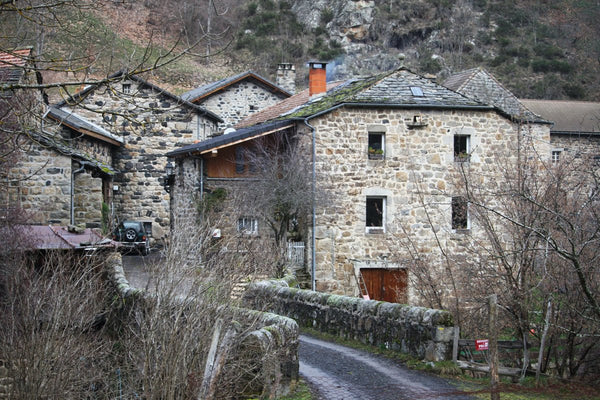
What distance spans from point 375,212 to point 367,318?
8934 millimetres

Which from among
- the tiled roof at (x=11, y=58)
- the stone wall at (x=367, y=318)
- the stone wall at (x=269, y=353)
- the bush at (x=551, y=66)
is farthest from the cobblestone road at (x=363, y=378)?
the bush at (x=551, y=66)

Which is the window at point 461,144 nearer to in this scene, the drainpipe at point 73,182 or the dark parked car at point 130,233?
the dark parked car at point 130,233

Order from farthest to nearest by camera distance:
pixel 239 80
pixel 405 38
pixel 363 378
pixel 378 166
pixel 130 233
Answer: pixel 405 38, pixel 239 80, pixel 130 233, pixel 378 166, pixel 363 378

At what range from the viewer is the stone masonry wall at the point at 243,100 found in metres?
32.8

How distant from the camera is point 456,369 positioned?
1027cm

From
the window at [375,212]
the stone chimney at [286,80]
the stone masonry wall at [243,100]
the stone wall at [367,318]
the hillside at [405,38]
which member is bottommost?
the stone wall at [367,318]

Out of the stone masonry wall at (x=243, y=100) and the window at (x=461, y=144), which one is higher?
the stone masonry wall at (x=243, y=100)

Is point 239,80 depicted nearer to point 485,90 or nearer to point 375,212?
point 485,90

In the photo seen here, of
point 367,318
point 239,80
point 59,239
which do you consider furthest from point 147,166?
point 367,318

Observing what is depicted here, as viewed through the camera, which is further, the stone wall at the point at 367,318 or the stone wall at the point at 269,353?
the stone wall at the point at 367,318

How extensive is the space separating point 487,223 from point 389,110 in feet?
29.4

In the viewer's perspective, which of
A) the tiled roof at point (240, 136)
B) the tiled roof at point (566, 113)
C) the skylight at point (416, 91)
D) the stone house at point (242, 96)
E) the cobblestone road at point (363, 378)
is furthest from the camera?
the tiled roof at point (566, 113)

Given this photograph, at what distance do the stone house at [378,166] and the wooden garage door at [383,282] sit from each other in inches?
1.1

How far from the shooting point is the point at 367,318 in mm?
12328
